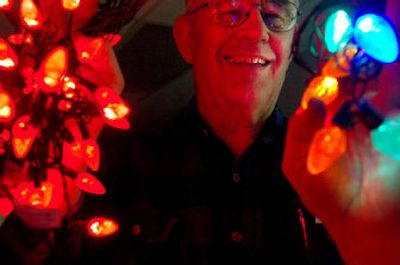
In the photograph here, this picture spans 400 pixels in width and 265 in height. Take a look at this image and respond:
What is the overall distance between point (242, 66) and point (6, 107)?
455 millimetres

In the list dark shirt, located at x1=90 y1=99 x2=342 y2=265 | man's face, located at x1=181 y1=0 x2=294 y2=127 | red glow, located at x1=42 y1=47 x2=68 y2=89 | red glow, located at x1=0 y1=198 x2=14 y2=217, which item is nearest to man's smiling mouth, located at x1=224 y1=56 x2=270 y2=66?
man's face, located at x1=181 y1=0 x2=294 y2=127

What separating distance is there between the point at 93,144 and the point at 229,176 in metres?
0.30

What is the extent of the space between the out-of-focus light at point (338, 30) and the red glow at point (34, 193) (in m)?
0.48

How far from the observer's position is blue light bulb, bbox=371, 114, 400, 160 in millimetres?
490

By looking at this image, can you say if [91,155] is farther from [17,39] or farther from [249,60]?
[249,60]

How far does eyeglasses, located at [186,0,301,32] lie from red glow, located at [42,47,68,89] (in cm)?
35

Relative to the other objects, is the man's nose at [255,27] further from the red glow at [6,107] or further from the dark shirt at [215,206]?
the red glow at [6,107]

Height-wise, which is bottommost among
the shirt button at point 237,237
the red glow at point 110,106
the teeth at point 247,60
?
the shirt button at point 237,237

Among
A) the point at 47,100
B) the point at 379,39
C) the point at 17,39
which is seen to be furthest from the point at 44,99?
the point at 379,39

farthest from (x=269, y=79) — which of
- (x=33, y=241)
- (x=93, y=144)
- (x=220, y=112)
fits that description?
(x=33, y=241)

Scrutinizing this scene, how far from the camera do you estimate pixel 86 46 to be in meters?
0.83

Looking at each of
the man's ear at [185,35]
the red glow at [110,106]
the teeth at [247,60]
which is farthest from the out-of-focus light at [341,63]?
the man's ear at [185,35]

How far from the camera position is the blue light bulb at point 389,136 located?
0.49m

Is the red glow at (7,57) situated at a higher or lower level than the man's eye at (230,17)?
higher
